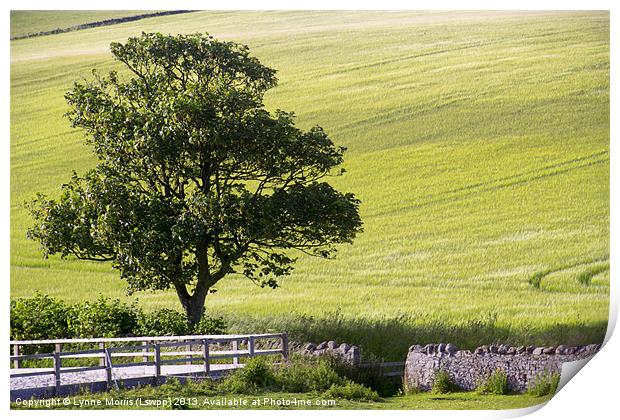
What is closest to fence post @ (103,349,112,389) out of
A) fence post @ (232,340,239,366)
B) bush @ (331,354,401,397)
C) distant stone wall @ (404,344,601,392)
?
fence post @ (232,340,239,366)

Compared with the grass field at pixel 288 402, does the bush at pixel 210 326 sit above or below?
above

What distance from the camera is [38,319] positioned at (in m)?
19.8

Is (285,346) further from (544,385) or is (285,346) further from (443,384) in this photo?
(544,385)

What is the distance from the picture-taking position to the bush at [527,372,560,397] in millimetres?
19125

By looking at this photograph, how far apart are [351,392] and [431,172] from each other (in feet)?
12.0

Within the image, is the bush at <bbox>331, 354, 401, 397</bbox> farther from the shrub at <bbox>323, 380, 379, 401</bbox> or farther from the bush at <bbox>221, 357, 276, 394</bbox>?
the bush at <bbox>221, 357, 276, 394</bbox>

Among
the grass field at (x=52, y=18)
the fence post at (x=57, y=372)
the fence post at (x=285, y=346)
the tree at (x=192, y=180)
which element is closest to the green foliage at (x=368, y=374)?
the fence post at (x=285, y=346)

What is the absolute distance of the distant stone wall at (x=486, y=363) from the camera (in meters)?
19.2

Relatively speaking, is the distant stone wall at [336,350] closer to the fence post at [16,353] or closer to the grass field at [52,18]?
the fence post at [16,353]

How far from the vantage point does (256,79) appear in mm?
19797

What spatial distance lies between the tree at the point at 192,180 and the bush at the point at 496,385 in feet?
9.80

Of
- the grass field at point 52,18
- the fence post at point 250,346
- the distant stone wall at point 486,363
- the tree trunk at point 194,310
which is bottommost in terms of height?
the distant stone wall at point 486,363

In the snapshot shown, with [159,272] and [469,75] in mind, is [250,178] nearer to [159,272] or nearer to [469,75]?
[159,272]

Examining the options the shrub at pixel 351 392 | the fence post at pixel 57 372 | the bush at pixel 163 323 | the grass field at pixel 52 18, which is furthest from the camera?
the bush at pixel 163 323
